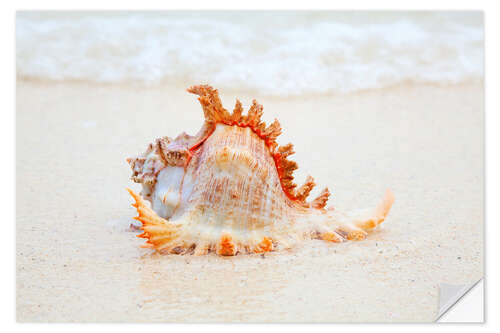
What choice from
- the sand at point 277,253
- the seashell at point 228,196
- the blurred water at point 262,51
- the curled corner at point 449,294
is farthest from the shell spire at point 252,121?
the blurred water at point 262,51

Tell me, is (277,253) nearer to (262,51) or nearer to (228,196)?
(228,196)

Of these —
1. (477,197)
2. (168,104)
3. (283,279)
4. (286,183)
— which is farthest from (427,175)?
(168,104)

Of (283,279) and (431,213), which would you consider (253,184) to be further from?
(431,213)

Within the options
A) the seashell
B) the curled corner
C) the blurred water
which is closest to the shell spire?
the seashell

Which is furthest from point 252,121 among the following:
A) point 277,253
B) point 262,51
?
point 262,51

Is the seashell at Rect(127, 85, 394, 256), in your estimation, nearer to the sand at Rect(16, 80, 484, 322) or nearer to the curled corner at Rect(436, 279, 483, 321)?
the sand at Rect(16, 80, 484, 322)
